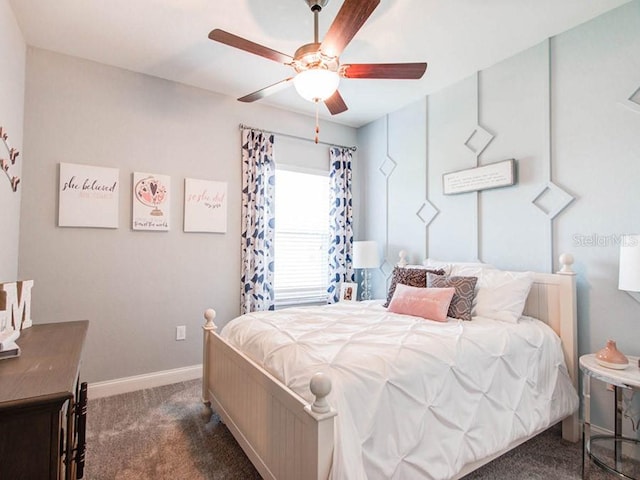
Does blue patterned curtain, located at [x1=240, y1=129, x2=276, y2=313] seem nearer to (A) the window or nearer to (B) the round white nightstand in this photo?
(A) the window

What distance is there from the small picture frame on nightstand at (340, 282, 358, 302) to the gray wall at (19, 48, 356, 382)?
1171mm

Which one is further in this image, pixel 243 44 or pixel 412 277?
pixel 412 277

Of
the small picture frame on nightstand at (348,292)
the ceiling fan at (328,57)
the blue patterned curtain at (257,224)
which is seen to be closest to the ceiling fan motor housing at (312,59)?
the ceiling fan at (328,57)

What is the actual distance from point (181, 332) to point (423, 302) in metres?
2.24

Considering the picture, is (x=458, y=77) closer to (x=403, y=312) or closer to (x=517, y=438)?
(x=403, y=312)

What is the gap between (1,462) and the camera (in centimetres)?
87

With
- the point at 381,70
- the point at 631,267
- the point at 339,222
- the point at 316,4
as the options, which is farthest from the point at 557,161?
the point at 339,222

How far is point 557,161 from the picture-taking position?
2457 millimetres

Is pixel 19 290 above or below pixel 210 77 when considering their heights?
below

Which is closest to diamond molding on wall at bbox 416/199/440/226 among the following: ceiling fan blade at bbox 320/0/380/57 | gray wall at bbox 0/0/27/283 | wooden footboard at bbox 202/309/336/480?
ceiling fan blade at bbox 320/0/380/57

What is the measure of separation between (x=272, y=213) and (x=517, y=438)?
2.79 meters

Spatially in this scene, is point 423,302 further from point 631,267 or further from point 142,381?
point 142,381

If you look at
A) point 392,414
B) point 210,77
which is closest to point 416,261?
point 392,414

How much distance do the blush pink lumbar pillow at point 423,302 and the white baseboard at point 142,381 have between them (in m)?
2.03
